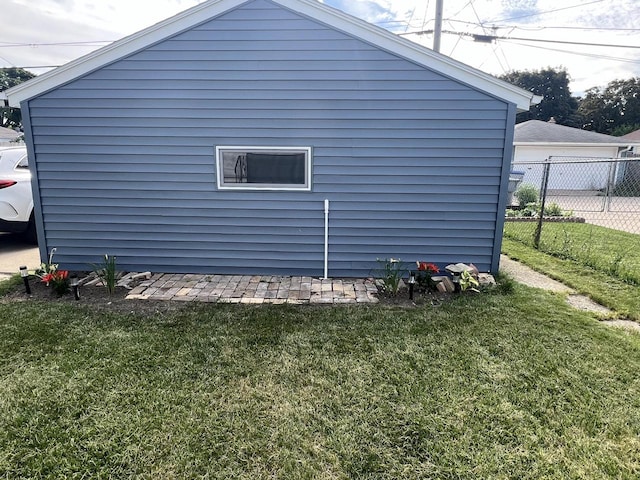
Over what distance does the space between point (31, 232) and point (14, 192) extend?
0.91 metres

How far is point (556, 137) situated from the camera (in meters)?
18.7

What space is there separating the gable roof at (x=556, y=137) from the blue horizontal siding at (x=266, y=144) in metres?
15.9

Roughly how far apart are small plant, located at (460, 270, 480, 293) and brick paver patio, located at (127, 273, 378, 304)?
0.98 metres

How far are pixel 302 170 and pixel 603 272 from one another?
425 cm

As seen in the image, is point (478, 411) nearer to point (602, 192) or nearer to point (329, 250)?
point (329, 250)

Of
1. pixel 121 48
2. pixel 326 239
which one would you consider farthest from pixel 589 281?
pixel 121 48

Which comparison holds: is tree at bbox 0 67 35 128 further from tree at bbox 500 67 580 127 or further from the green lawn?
tree at bbox 500 67 580 127

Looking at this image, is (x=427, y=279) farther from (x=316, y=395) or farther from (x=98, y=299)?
(x=98, y=299)

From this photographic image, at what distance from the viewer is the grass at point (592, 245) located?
16.5 ft

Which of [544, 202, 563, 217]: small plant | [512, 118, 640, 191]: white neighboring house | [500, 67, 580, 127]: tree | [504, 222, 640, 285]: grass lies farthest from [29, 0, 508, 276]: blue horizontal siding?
[500, 67, 580, 127]: tree

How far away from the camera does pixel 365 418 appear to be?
2139 mm

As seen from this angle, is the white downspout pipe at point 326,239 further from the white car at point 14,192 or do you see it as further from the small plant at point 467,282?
the white car at point 14,192

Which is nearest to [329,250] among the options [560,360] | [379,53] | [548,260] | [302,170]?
[302,170]

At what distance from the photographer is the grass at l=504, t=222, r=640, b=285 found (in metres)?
5.02
